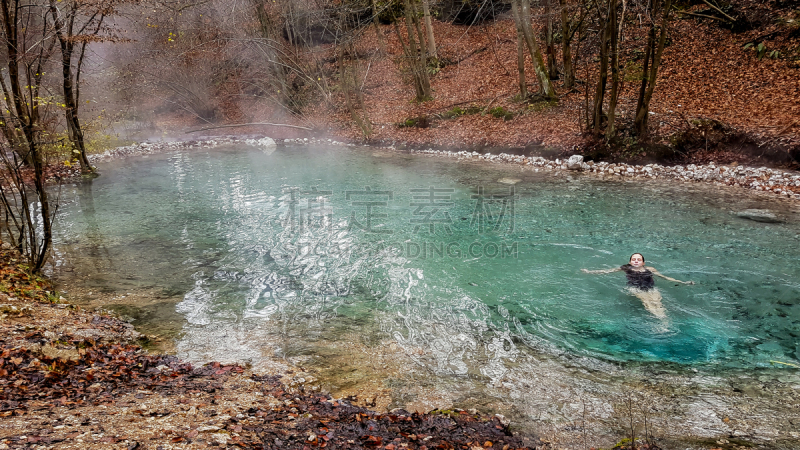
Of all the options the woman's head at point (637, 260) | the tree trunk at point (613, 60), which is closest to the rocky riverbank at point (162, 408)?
the woman's head at point (637, 260)

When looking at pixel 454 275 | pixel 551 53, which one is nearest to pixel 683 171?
pixel 551 53

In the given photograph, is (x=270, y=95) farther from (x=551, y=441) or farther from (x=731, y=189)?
(x=551, y=441)

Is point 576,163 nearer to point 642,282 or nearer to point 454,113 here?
point 454,113

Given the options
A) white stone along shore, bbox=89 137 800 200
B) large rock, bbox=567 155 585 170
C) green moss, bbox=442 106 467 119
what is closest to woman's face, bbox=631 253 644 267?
white stone along shore, bbox=89 137 800 200

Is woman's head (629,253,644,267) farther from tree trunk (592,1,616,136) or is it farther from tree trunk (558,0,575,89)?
tree trunk (558,0,575,89)

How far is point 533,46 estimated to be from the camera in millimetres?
17703

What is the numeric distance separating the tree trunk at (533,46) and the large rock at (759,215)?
31.6 ft

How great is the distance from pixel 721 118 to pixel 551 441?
1368 centimetres

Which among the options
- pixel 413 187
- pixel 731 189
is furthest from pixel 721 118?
pixel 413 187

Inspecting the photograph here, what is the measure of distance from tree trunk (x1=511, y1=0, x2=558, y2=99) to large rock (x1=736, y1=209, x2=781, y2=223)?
965 centimetres

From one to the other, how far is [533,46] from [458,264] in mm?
12216

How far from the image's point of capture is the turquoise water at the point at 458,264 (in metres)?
6.64

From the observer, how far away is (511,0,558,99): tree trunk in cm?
1673

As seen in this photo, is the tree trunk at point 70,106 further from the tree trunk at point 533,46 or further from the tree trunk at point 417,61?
the tree trunk at point 533,46
